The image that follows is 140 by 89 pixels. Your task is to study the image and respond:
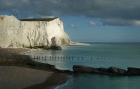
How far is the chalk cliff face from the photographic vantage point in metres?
46.0

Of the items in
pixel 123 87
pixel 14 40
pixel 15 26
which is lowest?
pixel 123 87

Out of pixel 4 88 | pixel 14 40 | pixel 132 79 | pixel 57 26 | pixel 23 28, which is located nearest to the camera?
pixel 4 88

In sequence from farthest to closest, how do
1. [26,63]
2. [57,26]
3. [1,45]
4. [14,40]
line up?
[57,26] → [14,40] → [1,45] → [26,63]

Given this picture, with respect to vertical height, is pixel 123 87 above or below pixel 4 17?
below

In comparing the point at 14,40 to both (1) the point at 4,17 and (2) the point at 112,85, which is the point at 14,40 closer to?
Result: (1) the point at 4,17

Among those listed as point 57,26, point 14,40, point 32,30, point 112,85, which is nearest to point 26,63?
point 112,85

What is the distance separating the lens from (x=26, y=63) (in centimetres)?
2159

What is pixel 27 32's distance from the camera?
182ft

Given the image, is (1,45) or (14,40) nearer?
(1,45)

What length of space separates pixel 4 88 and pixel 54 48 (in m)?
45.2

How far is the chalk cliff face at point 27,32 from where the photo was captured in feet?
151

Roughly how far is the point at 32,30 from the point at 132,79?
42.9m

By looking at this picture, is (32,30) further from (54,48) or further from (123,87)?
(123,87)

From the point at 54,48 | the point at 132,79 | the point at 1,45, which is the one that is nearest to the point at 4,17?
the point at 1,45
